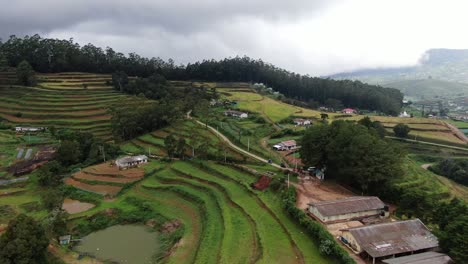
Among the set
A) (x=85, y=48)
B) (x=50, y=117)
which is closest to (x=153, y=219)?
(x=50, y=117)

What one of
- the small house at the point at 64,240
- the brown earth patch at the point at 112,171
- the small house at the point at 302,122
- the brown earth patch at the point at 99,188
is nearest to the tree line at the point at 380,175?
the brown earth patch at the point at 112,171

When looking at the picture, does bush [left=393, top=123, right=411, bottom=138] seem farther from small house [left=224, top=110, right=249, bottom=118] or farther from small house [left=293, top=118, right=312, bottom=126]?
small house [left=224, top=110, right=249, bottom=118]

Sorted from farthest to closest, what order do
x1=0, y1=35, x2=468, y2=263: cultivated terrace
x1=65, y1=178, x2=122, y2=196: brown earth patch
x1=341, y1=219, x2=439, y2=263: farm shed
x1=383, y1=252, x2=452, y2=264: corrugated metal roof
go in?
x1=65, y1=178, x2=122, y2=196: brown earth patch → x1=0, y1=35, x2=468, y2=263: cultivated terrace → x1=341, y1=219, x2=439, y2=263: farm shed → x1=383, y1=252, x2=452, y2=264: corrugated metal roof

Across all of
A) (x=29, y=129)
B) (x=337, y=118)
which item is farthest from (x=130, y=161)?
(x=337, y=118)

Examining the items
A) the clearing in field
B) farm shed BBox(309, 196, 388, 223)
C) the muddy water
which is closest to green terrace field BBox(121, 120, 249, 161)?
the clearing in field

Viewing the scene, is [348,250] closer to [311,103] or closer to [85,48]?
[311,103]

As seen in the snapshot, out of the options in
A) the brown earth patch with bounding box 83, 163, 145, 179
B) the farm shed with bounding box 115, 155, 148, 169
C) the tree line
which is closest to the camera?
the tree line
